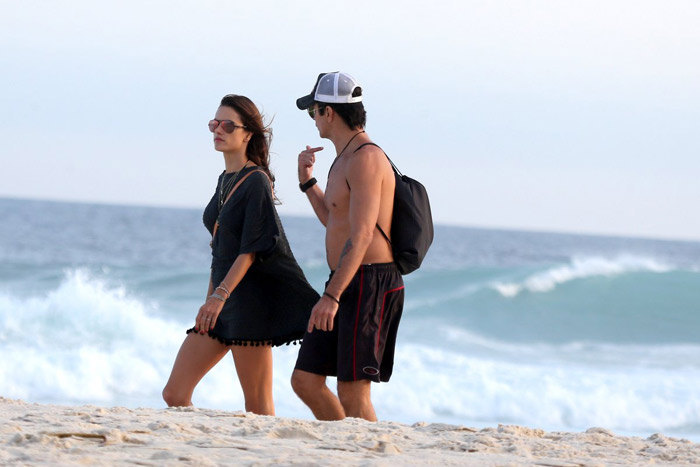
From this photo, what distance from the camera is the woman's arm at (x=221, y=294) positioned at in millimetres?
4133

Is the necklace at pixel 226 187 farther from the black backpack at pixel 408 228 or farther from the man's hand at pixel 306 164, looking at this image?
the black backpack at pixel 408 228

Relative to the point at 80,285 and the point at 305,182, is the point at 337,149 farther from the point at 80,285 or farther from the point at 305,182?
the point at 80,285

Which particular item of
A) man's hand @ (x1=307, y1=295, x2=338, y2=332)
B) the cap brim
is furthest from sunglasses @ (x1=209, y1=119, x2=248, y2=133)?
man's hand @ (x1=307, y1=295, x2=338, y2=332)

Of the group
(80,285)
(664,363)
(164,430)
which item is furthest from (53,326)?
(164,430)

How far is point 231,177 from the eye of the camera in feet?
14.5

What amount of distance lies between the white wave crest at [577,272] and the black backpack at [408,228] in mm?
12999

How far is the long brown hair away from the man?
1.27ft

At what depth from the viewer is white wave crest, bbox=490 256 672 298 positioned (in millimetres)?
17219

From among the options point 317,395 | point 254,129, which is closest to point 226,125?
point 254,129

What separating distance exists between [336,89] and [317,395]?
136cm

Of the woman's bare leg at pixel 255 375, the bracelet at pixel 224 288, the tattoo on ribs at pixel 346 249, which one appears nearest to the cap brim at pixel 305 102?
the tattoo on ribs at pixel 346 249

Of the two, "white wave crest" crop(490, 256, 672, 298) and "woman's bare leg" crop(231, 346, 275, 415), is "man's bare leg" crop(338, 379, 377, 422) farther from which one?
"white wave crest" crop(490, 256, 672, 298)

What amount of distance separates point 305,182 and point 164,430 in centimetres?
137

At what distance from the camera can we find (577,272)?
1845cm
